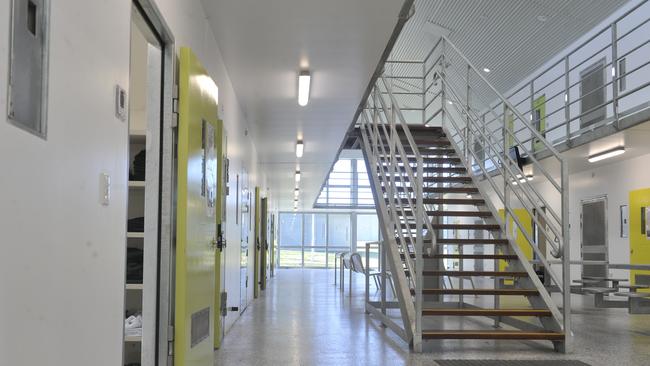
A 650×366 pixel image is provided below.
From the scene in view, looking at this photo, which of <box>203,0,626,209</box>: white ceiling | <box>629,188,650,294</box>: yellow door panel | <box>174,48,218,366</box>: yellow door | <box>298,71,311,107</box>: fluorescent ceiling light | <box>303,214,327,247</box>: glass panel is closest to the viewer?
<box>174,48,218,366</box>: yellow door

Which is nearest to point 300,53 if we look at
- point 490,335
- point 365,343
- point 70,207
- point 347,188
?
point 365,343

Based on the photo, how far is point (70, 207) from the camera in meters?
1.91

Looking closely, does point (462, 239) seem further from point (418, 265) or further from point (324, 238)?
point (324, 238)

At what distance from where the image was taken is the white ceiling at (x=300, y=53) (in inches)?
179

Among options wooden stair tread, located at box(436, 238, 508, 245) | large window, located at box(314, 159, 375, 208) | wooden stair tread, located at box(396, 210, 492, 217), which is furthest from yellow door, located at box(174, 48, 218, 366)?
large window, located at box(314, 159, 375, 208)

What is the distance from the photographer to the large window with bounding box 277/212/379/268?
25.6 m

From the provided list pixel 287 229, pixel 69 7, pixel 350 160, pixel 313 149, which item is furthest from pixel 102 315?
pixel 287 229

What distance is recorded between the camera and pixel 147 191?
11.1 ft

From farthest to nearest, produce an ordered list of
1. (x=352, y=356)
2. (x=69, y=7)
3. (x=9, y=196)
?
(x=352, y=356), (x=69, y=7), (x=9, y=196)

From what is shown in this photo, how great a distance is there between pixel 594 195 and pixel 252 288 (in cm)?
607

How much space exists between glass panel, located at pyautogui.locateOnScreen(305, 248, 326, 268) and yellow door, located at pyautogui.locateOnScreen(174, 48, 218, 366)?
2155cm

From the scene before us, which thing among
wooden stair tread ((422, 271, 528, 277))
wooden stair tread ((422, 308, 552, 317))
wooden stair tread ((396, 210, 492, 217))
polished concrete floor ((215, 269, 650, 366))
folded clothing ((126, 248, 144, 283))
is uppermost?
wooden stair tread ((396, 210, 492, 217))

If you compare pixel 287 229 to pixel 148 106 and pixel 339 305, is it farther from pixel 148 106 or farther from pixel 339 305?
pixel 148 106

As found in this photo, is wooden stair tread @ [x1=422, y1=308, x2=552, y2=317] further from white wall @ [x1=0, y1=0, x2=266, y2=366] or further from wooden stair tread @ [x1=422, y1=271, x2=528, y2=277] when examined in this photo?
white wall @ [x1=0, y1=0, x2=266, y2=366]
